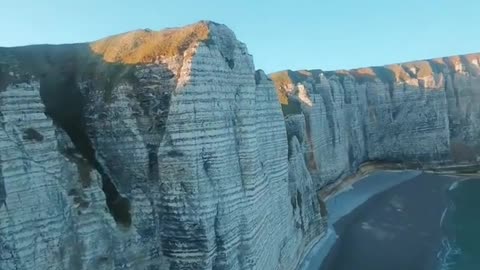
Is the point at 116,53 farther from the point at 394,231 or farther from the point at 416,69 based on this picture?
the point at 416,69

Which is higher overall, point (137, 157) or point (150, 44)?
point (150, 44)

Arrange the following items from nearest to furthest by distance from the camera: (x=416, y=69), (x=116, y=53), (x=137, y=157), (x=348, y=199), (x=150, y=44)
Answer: (x=137, y=157) → (x=150, y=44) → (x=116, y=53) → (x=348, y=199) → (x=416, y=69)

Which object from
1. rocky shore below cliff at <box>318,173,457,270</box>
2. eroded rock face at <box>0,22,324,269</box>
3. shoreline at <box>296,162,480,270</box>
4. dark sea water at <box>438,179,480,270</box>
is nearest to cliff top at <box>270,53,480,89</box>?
shoreline at <box>296,162,480,270</box>

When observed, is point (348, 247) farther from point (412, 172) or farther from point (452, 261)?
point (412, 172)

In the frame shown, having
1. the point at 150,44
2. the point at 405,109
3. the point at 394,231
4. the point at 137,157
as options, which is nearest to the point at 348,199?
the point at 394,231

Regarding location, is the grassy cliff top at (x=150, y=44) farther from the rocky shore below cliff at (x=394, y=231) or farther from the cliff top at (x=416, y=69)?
the cliff top at (x=416, y=69)

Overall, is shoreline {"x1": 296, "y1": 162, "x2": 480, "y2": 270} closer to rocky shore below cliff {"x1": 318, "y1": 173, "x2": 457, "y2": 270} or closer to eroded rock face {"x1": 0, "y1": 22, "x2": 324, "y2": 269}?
rocky shore below cliff {"x1": 318, "y1": 173, "x2": 457, "y2": 270}

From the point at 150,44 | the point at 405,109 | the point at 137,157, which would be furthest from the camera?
the point at 405,109
